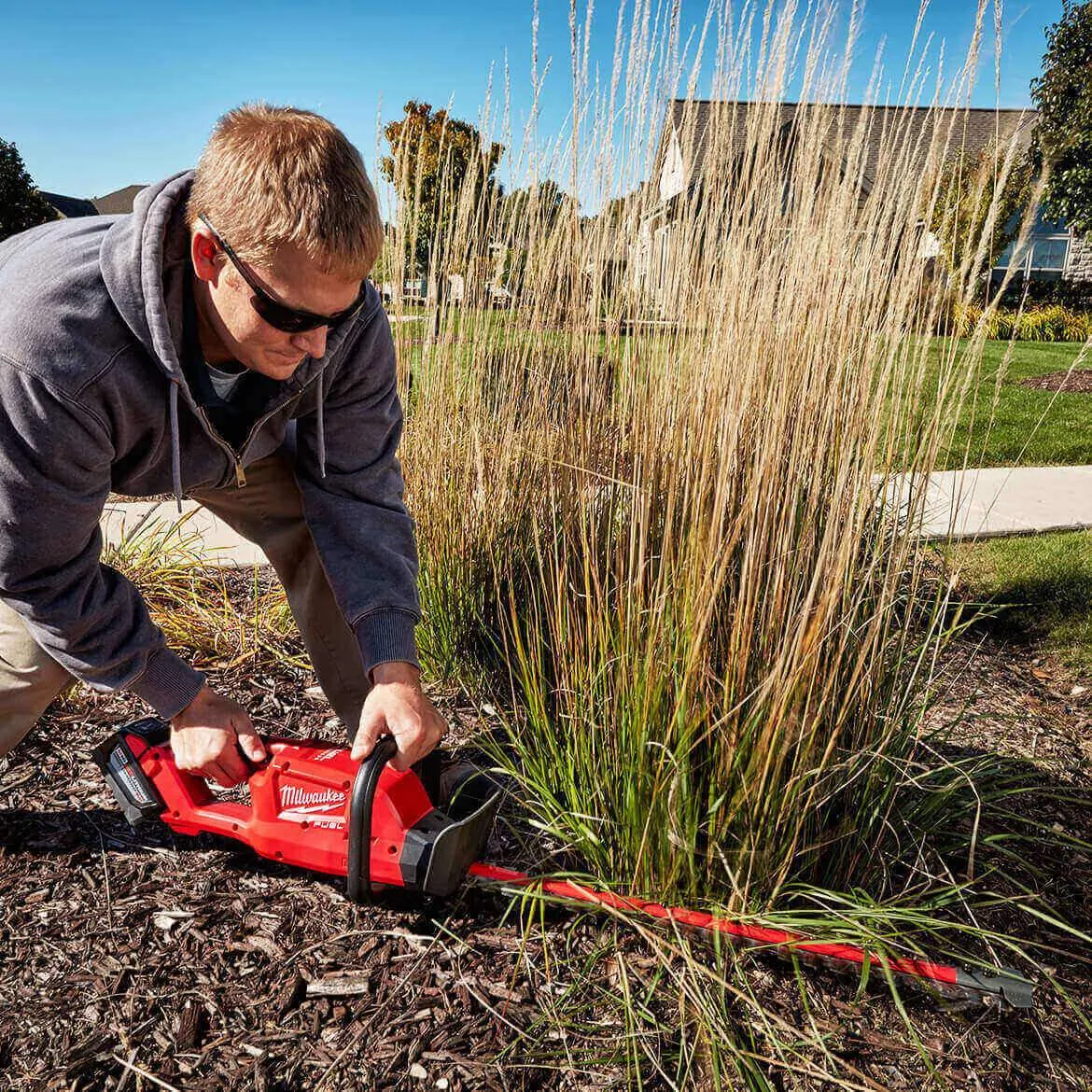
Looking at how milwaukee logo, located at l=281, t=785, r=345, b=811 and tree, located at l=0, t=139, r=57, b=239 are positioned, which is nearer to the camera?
milwaukee logo, located at l=281, t=785, r=345, b=811

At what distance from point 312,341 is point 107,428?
0.42 metres

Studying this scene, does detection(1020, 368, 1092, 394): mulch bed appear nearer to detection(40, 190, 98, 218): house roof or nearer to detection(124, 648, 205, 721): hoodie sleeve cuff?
detection(124, 648, 205, 721): hoodie sleeve cuff

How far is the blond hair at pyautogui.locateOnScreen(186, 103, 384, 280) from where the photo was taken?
1.42 meters

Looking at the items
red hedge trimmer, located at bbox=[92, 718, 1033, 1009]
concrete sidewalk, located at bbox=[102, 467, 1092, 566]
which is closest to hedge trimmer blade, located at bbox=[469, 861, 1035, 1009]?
red hedge trimmer, located at bbox=[92, 718, 1033, 1009]

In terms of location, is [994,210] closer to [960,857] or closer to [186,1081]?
[960,857]

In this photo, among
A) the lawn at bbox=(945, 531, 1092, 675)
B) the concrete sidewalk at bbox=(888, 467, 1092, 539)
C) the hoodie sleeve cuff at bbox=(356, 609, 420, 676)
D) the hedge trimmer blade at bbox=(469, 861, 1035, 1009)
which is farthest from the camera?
the concrete sidewalk at bbox=(888, 467, 1092, 539)

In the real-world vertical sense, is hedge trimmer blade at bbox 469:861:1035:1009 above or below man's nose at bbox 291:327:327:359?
below

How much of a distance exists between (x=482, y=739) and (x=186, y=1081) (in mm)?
1083

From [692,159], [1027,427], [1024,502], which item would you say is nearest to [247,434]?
[692,159]

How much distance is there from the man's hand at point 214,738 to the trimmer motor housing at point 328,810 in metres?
0.06

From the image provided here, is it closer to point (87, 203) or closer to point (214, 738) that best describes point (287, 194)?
point (214, 738)

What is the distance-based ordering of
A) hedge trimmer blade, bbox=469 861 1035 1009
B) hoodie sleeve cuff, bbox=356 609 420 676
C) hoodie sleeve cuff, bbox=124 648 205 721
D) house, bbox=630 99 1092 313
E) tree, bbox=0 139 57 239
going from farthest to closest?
tree, bbox=0 139 57 239
house, bbox=630 99 1092 313
hoodie sleeve cuff, bbox=356 609 420 676
hoodie sleeve cuff, bbox=124 648 205 721
hedge trimmer blade, bbox=469 861 1035 1009

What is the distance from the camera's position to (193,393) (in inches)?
67.2

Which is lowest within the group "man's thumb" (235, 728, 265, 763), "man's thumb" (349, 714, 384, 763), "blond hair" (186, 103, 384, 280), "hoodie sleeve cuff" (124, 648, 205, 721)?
"man's thumb" (235, 728, 265, 763)
